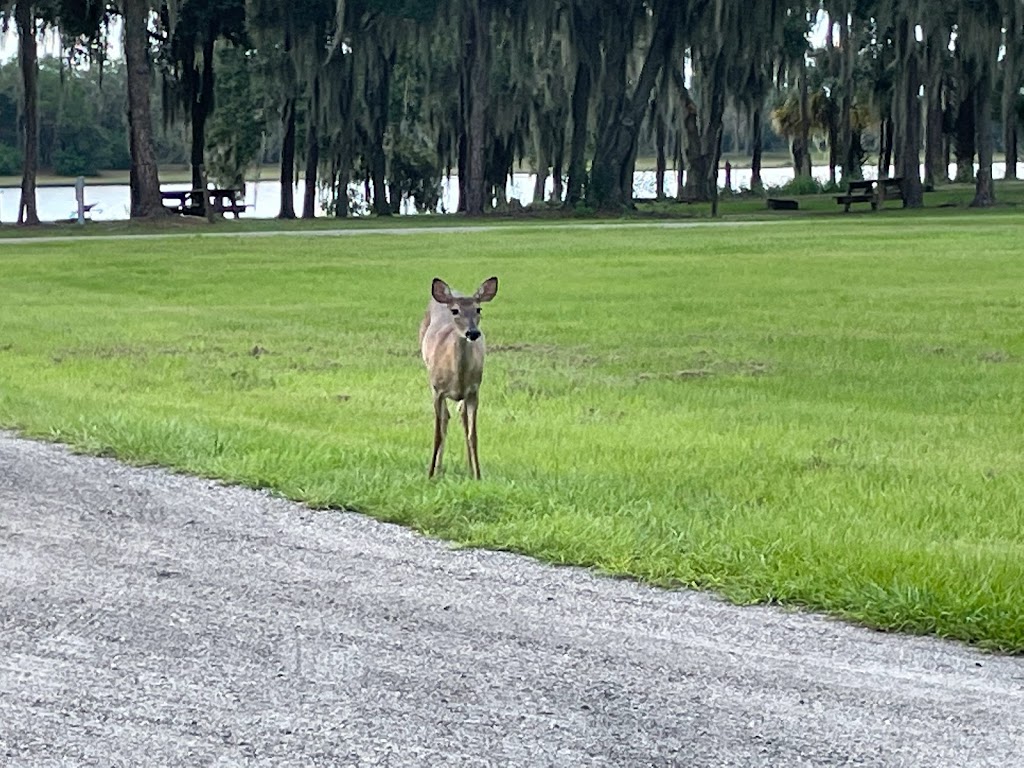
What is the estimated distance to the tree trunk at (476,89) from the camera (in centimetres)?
4719

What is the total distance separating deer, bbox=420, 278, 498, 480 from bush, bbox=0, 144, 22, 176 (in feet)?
285

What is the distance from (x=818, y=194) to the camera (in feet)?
193

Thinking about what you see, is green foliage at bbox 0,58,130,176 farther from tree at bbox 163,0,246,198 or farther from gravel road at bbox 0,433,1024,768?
gravel road at bbox 0,433,1024,768

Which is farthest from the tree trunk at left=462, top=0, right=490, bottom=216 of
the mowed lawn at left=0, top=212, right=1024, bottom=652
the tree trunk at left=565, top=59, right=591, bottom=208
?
the mowed lawn at left=0, top=212, right=1024, bottom=652

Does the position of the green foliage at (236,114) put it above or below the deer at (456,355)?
above

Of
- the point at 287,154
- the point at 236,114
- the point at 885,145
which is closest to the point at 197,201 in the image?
the point at 287,154

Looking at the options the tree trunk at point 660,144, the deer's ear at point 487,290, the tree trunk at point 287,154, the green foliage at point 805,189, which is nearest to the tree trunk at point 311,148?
the tree trunk at point 287,154

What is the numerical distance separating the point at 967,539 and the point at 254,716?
3608 mm

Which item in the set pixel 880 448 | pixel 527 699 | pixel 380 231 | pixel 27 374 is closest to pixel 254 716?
pixel 527 699

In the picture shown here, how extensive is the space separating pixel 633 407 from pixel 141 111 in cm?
3196

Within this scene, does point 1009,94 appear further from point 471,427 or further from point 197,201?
point 471,427

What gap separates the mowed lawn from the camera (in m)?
7.45

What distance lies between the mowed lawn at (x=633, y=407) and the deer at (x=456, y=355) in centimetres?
30

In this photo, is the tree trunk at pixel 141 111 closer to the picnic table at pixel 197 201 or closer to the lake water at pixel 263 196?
the picnic table at pixel 197 201
